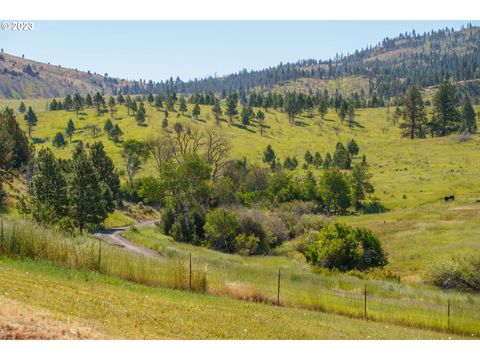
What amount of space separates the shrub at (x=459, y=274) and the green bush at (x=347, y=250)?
7.20m

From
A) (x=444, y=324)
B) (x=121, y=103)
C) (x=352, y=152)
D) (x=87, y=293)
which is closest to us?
(x=87, y=293)

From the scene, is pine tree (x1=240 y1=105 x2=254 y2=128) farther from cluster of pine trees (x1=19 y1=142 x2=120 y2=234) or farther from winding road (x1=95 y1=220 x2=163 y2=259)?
cluster of pine trees (x1=19 y1=142 x2=120 y2=234)

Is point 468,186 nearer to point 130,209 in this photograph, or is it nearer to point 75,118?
point 130,209

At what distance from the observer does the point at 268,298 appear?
2542 centimetres

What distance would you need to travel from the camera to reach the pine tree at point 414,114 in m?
140

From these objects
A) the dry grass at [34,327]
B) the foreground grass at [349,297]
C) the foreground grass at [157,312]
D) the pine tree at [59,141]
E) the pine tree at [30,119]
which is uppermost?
the pine tree at [30,119]

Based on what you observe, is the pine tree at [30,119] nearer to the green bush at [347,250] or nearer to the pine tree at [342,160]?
the pine tree at [342,160]

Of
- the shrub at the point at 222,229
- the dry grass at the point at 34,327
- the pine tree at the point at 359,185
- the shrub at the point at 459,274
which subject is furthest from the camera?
the pine tree at the point at 359,185

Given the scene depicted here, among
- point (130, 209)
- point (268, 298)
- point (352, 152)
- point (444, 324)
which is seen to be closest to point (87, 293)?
point (268, 298)

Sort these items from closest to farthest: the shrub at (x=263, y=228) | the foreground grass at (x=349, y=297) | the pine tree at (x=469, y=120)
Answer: the foreground grass at (x=349, y=297), the shrub at (x=263, y=228), the pine tree at (x=469, y=120)

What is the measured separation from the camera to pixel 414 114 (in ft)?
476

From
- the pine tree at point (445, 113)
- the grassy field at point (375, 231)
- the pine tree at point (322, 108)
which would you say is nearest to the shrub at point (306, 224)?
the grassy field at point (375, 231)

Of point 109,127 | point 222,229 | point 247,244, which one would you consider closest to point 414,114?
point 109,127

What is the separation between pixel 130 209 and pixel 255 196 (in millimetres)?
26906
